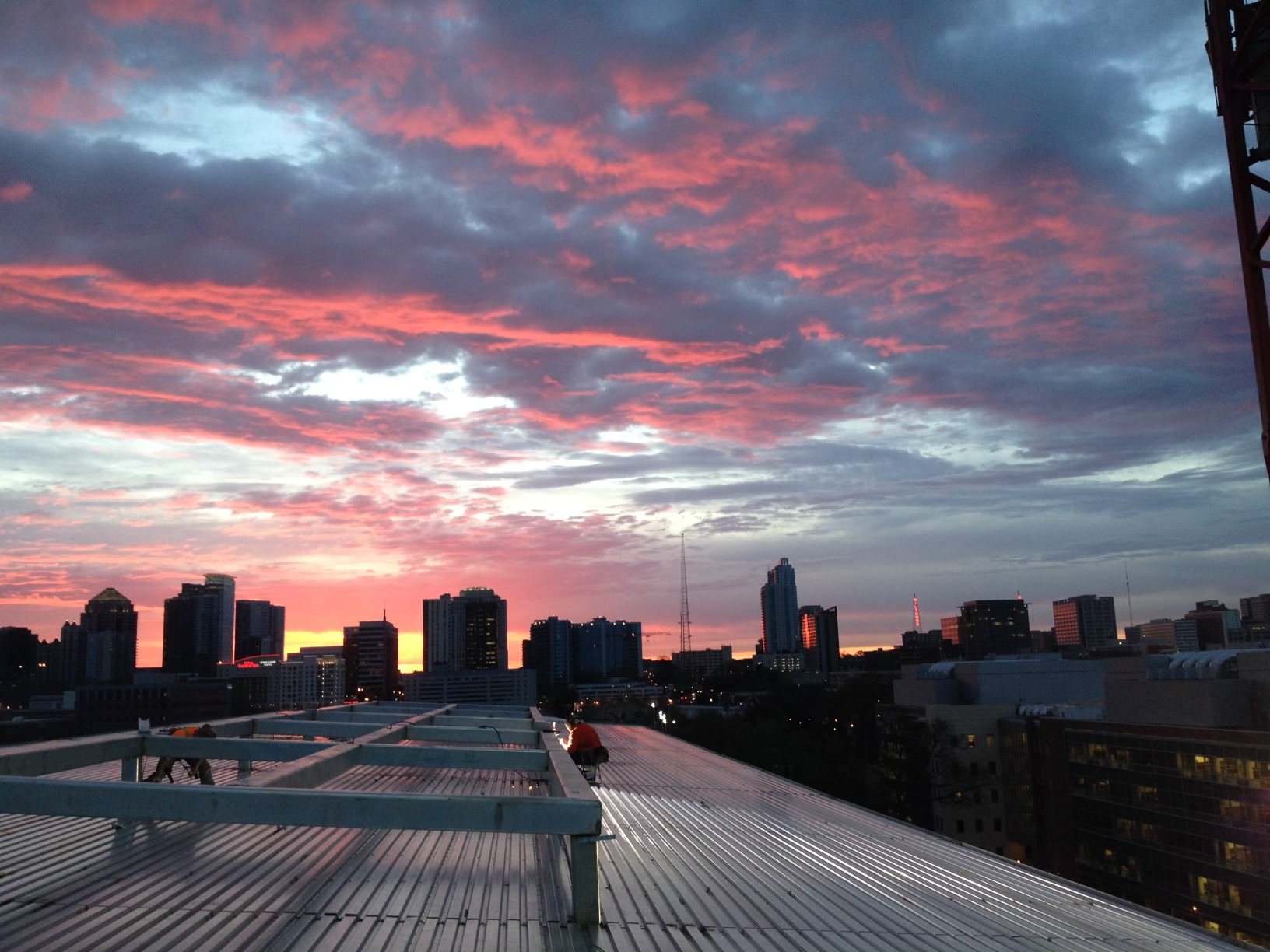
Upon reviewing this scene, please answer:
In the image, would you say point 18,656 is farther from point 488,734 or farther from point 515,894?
point 515,894

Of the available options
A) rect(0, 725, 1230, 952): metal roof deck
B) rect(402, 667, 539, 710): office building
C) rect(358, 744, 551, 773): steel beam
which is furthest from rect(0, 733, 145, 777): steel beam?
rect(402, 667, 539, 710): office building

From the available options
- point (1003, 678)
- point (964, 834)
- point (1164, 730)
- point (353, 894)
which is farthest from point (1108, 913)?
point (1003, 678)

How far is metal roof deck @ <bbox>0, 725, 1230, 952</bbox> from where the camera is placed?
28.4 feet

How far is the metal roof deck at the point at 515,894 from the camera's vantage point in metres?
8.65

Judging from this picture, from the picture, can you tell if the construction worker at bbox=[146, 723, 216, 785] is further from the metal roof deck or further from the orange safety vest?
the orange safety vest

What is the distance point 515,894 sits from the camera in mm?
10234

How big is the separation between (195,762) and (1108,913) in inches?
643

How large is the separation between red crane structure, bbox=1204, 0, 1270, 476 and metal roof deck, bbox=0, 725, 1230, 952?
26.5ft

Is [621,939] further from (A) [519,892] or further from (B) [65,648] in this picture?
(B) [65,648]

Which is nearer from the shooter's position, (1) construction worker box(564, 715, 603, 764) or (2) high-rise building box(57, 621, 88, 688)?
(1) construction worker box(564, 715, 603, 764)

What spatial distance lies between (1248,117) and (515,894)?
16.3m

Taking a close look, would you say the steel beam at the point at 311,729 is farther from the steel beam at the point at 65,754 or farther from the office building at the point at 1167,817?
the office building at the point at 1167,817

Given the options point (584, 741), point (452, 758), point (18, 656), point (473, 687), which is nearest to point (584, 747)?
point (584, 741)

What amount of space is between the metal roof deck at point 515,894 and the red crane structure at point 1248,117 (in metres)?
8.07
